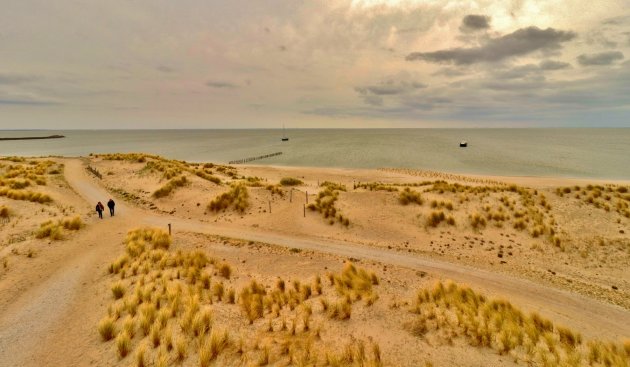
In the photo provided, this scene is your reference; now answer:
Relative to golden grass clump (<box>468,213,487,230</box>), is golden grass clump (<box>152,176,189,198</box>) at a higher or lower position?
higher

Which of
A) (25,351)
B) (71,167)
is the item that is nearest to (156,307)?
(25,351)

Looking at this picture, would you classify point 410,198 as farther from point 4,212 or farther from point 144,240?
point 4,212

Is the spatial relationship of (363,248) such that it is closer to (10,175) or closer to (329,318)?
(329,318)

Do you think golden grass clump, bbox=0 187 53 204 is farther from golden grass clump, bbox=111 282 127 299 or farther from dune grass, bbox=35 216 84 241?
golden grass clump, bbox=111 282 127 299

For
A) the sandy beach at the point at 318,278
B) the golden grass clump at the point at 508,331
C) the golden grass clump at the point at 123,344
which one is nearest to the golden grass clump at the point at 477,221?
the sandy beach at the point at 318,278

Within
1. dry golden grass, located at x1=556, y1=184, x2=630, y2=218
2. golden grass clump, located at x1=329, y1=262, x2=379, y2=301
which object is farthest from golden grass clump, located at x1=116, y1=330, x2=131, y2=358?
dry golden grass, located at x1=556, y1=184, x2=630, y2=218

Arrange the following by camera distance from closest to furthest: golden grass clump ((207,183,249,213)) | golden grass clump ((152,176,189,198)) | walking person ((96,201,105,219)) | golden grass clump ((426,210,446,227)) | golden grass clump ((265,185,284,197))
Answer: walking person ((96,201,105,219)) → golden grass clump ((426,210,446,227)) → golden grass clump ((207,183,249,213)) → golden grass clump ((265,185,284,197)) → golden grass clump ((152,176,189,198))

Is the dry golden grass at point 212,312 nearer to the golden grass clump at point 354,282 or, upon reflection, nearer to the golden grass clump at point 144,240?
the golden grass clump at point 354,282

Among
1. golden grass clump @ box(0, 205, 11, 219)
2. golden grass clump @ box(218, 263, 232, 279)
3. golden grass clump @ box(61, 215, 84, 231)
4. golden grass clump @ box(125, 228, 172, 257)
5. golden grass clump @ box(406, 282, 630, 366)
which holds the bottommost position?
golden grass clump @ box(218, 263, 232, 279)
